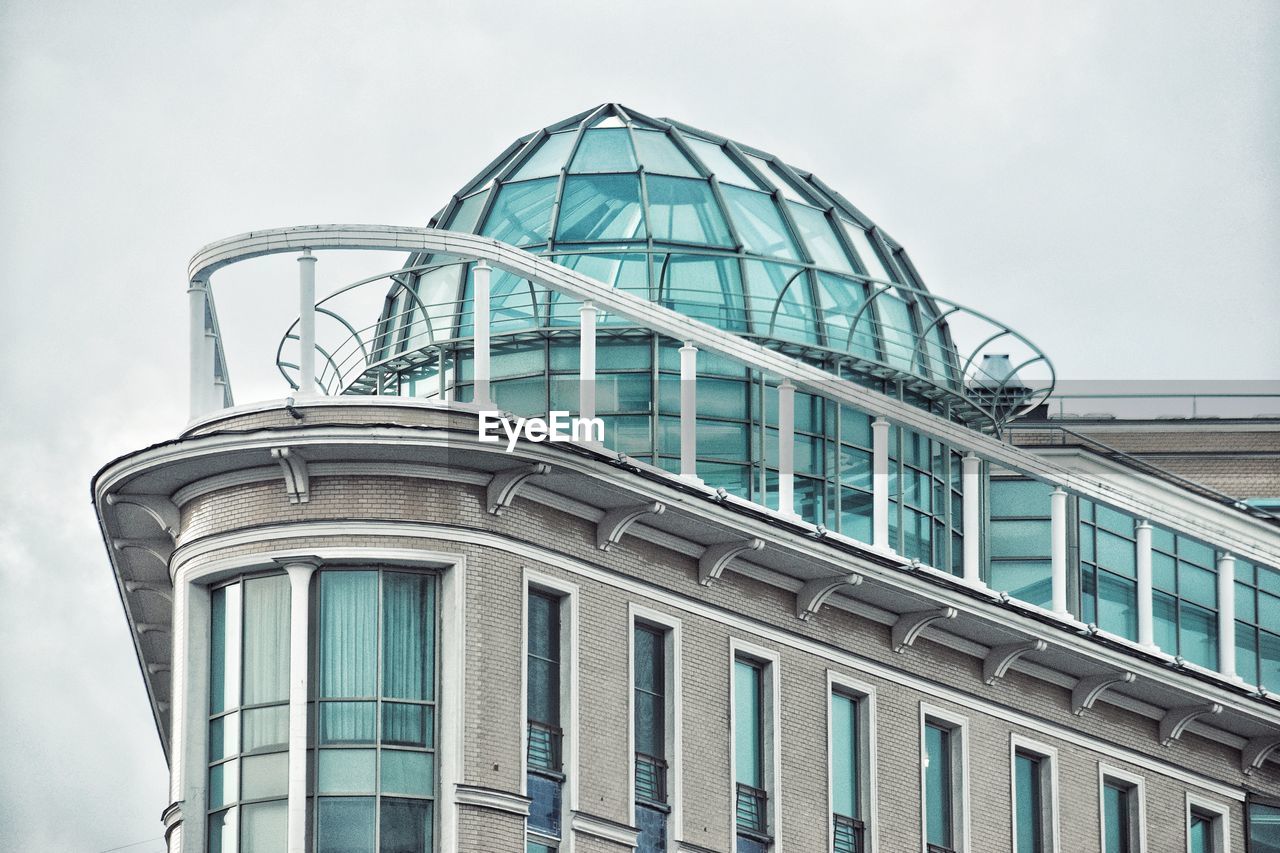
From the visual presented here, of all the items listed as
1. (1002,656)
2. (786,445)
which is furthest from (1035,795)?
(786,445)

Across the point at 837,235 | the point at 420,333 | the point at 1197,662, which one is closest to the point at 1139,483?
Answer: the point at 1197,662

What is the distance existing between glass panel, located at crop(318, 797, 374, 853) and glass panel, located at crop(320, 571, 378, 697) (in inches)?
54.3

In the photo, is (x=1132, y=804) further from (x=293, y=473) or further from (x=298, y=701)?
(x=293, y=473)

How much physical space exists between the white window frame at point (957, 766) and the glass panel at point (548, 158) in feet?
35.1

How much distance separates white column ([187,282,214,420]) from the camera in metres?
44.3

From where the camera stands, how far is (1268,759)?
5500cm

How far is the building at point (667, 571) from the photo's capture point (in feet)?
139

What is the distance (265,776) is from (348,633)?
80.6 inches

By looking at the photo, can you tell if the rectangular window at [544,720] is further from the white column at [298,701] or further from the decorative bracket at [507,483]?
the white column at [298,701]

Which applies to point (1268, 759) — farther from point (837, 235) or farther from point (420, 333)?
point (420, 333)

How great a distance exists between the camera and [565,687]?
4353cm

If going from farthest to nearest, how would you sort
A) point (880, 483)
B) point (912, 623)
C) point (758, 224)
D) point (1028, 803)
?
point (758, 224) → point (1028, 803) → point (880, 483) → point (912, 623)

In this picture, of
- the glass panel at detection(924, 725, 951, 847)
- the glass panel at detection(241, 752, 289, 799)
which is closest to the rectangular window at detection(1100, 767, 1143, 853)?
the glass panel at detection(924, 725, 951, 847)

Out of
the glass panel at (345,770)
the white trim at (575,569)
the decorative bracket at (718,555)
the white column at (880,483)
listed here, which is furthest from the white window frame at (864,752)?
the glass panel at (345,770)
